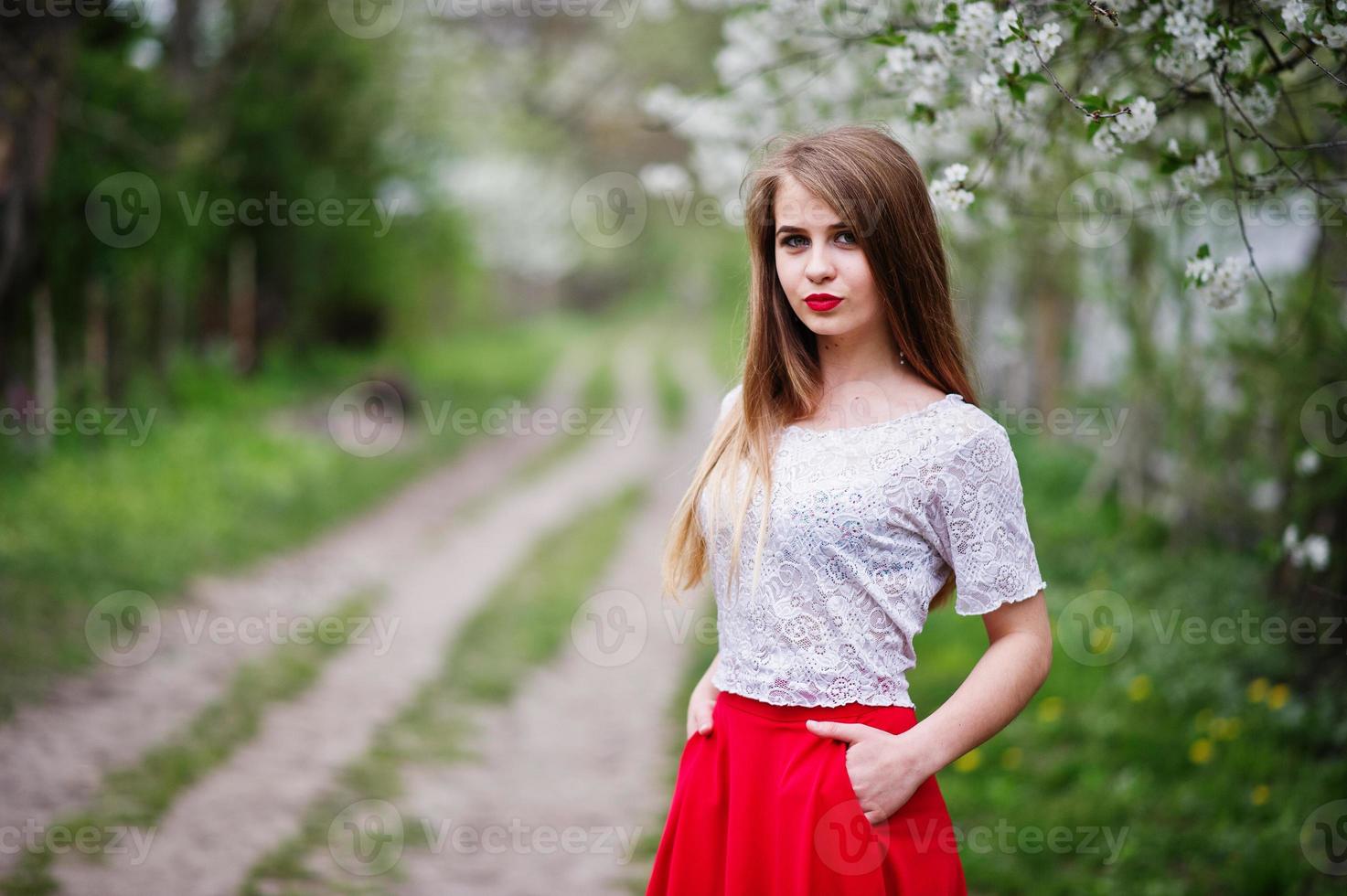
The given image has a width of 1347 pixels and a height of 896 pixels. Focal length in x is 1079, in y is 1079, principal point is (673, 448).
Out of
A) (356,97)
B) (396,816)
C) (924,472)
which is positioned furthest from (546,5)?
(924,472)

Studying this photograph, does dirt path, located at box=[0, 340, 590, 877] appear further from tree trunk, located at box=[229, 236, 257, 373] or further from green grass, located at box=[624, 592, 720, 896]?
tree trunk, located at box=[229, 236, 257, 373]

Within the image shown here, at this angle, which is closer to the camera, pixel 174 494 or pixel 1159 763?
pixel 1159 763

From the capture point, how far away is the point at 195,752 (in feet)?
15.5

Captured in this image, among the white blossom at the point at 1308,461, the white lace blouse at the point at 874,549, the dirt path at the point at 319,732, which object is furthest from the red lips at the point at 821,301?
the dirt path at the point at 319,732

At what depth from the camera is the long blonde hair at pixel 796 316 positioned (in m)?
1.84

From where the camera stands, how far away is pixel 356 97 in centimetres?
1320

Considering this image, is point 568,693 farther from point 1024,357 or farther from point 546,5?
point 546,5

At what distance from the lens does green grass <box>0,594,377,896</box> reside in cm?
388

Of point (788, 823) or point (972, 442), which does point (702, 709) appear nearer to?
point (788, 823)

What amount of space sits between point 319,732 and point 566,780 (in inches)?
49.1

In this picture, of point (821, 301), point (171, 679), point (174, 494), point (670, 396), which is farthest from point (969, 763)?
point (670, 396)

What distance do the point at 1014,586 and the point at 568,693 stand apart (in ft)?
15.3

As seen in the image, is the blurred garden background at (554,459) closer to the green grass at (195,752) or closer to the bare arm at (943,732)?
the green grass at (195,752)

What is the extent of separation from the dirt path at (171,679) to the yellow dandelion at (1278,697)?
4.71 meters
